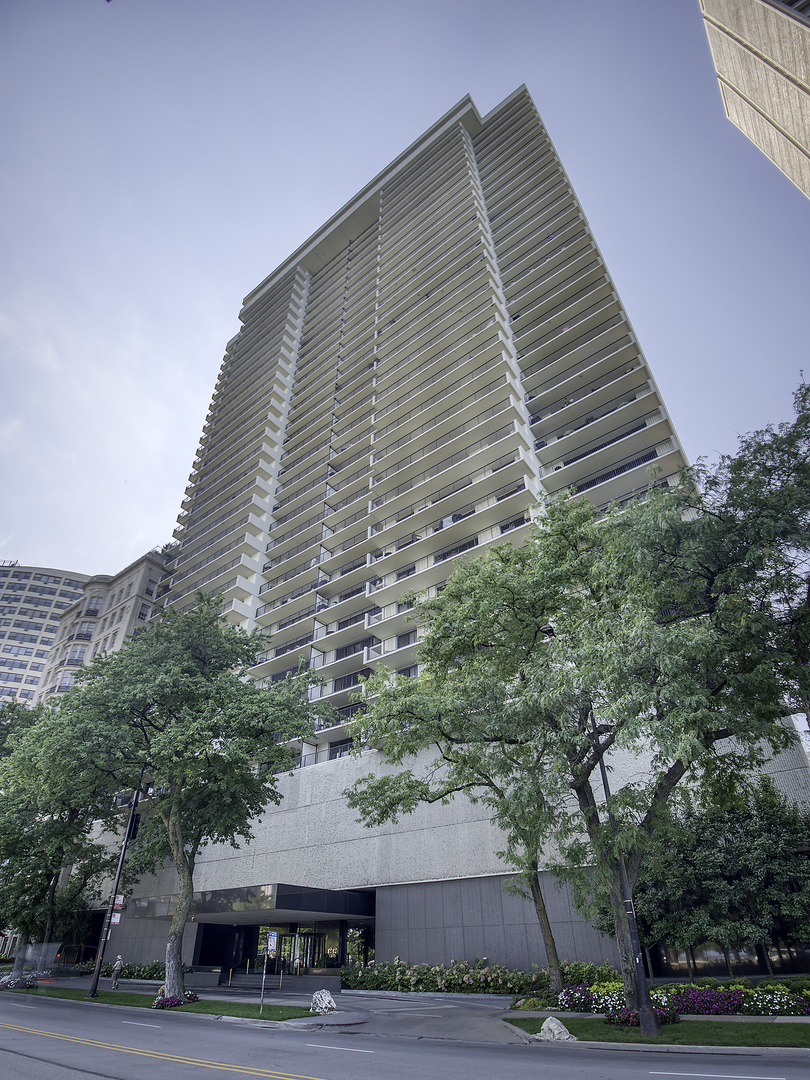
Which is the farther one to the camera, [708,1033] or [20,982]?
[20,982]

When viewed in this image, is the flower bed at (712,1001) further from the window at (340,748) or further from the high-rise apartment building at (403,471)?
the window at (340,748)

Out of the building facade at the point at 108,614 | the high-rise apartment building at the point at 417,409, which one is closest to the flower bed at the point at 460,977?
the high-rise apartment building at the point at 417,409

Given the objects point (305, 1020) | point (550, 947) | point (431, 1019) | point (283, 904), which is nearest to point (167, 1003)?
point (305, 1020)

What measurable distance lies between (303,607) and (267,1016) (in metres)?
33.3

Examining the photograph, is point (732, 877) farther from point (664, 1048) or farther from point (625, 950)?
point (664, 1048)

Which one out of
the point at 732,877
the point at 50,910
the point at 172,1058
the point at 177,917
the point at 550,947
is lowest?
the point at 172,1058

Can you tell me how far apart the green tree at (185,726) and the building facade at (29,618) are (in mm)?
92804

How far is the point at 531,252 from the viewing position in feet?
173

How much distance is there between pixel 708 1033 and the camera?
42.8 feet

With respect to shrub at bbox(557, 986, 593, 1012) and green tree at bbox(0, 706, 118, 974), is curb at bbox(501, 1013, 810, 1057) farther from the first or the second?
green tree at bbox(0, 706, 118, 974)

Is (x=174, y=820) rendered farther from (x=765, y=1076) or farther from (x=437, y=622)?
(x=765, y=1076)

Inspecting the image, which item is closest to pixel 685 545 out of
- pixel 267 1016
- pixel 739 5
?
pixel 267 1016

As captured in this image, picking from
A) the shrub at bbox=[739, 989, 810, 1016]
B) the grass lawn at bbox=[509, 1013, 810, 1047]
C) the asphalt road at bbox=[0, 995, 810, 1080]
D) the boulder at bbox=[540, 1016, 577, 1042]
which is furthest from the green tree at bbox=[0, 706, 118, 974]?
the shrub at bbox=[739, 989, 810, 1016]

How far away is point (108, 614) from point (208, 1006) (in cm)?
5796
